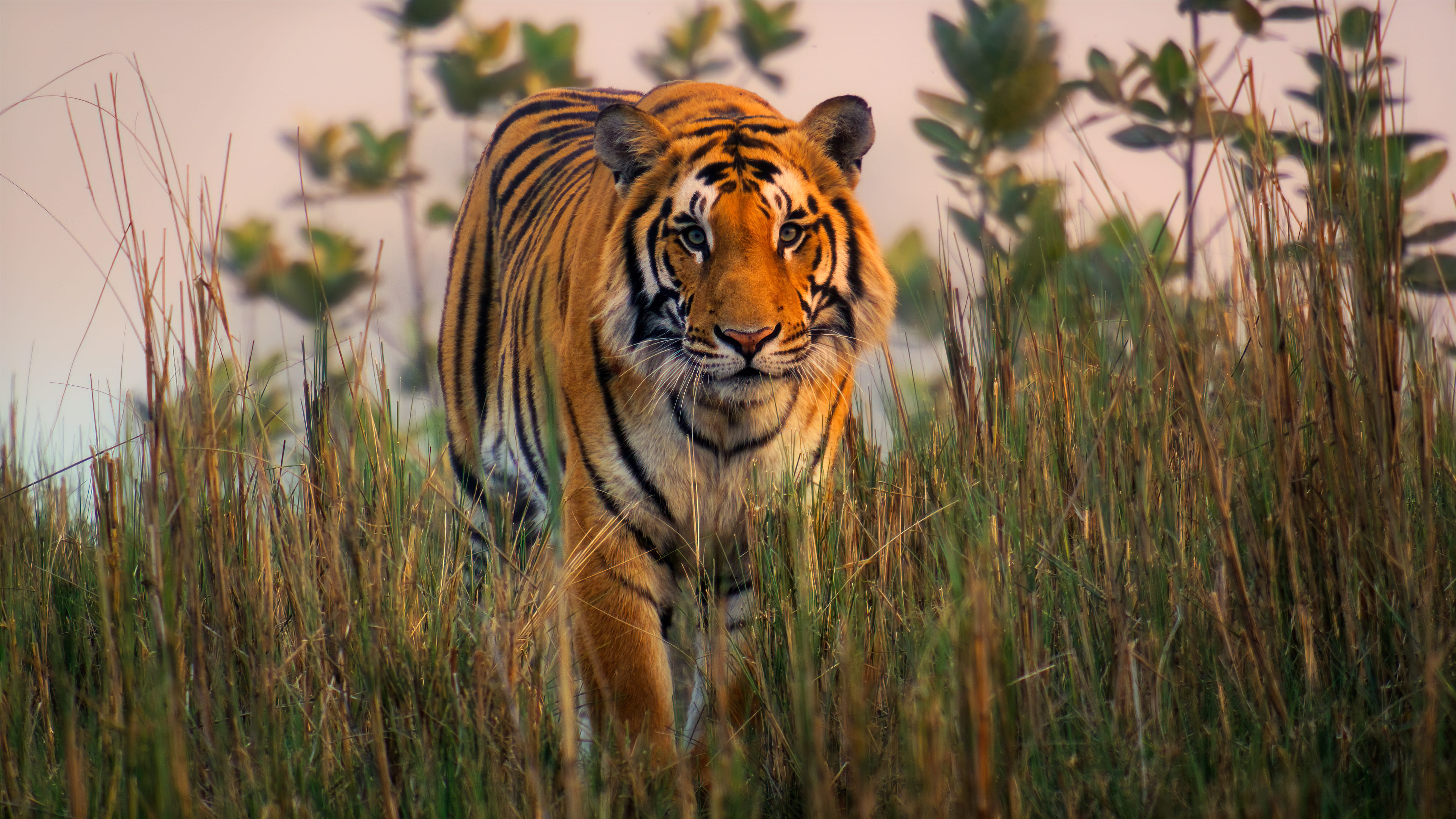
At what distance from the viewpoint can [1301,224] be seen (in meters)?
1.85

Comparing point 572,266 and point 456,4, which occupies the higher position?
point 456,4

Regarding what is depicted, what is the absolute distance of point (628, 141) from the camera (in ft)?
8.57

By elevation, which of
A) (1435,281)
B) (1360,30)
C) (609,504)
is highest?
(1360,30)

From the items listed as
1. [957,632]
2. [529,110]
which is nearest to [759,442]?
[957,632]

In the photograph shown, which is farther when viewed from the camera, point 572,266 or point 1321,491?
point 572,266

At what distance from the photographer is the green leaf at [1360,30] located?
1.74m

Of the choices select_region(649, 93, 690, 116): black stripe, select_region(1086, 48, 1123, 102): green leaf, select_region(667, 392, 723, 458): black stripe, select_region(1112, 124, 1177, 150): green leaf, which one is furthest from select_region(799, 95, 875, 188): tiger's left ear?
select_region(1086, 48, 1123, 102): green leaf

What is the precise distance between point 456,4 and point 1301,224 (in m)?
9.90

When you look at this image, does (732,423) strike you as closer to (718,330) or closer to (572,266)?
(718,330)

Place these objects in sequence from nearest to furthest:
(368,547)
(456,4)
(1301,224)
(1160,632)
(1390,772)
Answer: (1390,772) < (1160,632) < (1301,224) < (368,547) < (456,4)

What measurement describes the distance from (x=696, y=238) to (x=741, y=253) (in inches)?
5.8

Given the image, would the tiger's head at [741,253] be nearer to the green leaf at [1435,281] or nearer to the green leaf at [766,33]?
the green leaf at [1435,281]

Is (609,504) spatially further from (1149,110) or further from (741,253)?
(1149,110)

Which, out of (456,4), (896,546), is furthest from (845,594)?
(456,4)
